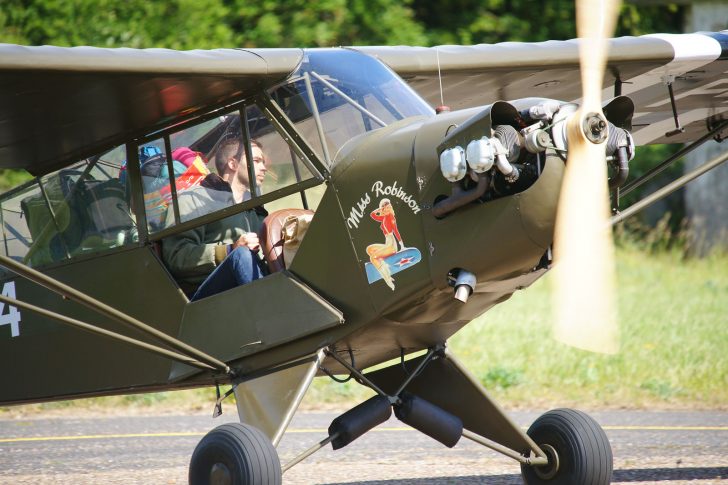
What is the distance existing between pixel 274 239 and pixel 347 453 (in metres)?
3.14

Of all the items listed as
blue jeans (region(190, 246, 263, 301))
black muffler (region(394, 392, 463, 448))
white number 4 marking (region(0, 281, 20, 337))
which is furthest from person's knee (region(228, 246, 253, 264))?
white number 4 marking (region(0, 281, 20, 337))

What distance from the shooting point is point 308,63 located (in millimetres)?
5930

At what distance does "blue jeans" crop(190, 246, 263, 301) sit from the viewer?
582 centimetres

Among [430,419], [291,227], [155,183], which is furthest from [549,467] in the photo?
[155,183]

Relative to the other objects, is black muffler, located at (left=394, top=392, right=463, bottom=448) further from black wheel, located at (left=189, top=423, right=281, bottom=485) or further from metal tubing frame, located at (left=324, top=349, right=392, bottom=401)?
black wheel, located at (left=189, top=423, right=281, bottom=485)

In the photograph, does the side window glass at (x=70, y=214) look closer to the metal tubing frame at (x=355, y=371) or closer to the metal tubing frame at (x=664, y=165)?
the metal tubing frame at (x=355, y=371)

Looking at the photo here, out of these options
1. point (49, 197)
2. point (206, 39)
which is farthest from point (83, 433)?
point (206, 39)

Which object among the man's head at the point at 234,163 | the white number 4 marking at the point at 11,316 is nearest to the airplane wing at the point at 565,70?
the man's head at the point at 234,163

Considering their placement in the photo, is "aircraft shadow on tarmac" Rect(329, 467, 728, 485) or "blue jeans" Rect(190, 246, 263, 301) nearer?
"blue jeans" Rect(190, 246, 263, 301)

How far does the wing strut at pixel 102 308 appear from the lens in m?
5.45

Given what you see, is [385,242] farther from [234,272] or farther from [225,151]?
[225,151]

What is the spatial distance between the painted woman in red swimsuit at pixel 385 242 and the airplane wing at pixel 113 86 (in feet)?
3.48

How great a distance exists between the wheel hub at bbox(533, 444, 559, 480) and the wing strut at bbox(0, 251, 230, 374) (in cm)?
192

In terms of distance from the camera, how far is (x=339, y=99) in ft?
19.0
